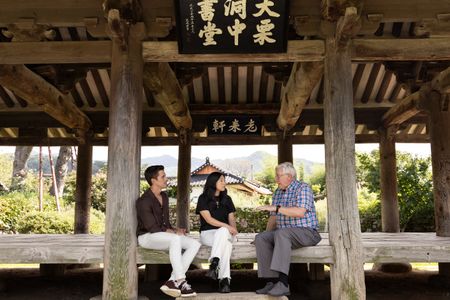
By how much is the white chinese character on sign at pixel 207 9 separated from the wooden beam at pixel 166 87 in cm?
122

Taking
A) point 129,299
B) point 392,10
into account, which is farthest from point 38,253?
point 392,10

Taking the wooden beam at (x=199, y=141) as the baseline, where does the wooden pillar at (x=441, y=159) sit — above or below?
below

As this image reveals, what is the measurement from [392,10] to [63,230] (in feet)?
45.7

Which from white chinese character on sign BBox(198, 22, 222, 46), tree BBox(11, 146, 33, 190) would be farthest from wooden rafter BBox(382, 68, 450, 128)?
tree BBox(11, 146, 33, 190)

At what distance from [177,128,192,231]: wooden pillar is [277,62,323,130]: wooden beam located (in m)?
2.24

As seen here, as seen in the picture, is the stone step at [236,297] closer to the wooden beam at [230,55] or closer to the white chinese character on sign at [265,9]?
the wooden beam at [230,55]

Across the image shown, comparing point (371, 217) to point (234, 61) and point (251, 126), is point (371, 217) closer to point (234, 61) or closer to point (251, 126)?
point (251, 126)

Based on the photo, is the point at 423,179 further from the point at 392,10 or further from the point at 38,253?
the point at 38,253

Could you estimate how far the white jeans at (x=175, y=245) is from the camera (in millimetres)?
3930

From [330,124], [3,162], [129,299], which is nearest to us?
[129,299]

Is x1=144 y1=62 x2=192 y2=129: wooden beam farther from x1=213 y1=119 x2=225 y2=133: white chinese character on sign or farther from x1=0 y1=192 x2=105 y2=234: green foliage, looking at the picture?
x1=0 y1=192 x2=105 y2=234: green foliage

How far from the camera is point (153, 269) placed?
271 inches

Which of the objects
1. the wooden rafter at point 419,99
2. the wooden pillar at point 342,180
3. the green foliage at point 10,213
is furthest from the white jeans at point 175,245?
A: the green foliage at point 10,213

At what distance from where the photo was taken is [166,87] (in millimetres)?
5793
